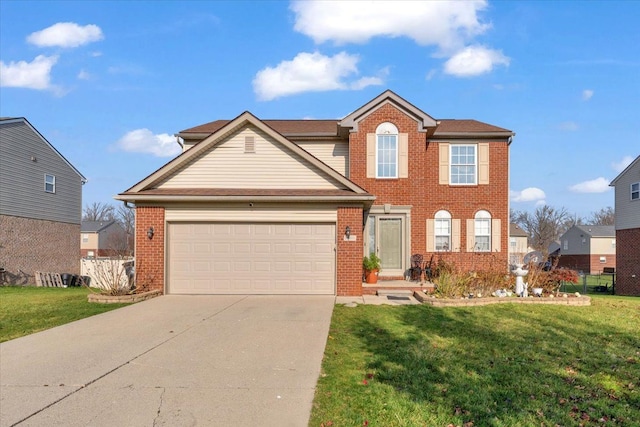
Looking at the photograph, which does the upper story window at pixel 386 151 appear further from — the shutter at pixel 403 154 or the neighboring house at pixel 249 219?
the neighboring house at pixel 249 219

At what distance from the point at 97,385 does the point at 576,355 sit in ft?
21.7

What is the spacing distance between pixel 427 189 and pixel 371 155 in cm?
264

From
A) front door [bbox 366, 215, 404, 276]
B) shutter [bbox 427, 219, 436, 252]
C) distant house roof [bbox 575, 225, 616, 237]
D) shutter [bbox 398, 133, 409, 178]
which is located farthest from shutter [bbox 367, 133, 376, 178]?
distant house roof [bbox 575, 225, 616, 237]

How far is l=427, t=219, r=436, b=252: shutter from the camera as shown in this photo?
57.4 ft

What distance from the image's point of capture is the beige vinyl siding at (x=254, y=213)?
1354 cm

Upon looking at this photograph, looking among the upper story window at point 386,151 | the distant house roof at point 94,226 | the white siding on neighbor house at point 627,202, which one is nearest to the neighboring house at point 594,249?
the white siding on neighbor house at point 627,202

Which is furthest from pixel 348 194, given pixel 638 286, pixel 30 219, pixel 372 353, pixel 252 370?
pixel 638 286

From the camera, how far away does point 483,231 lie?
58.2ft

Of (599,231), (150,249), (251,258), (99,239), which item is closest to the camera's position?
(150,249)

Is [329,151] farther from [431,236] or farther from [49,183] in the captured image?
[49,183]

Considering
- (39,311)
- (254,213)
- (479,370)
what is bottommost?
(39,311)

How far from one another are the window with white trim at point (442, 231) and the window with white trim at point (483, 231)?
104 cm

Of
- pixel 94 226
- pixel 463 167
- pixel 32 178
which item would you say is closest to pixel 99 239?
pixel 94 226

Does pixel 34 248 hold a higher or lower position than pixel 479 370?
higher
